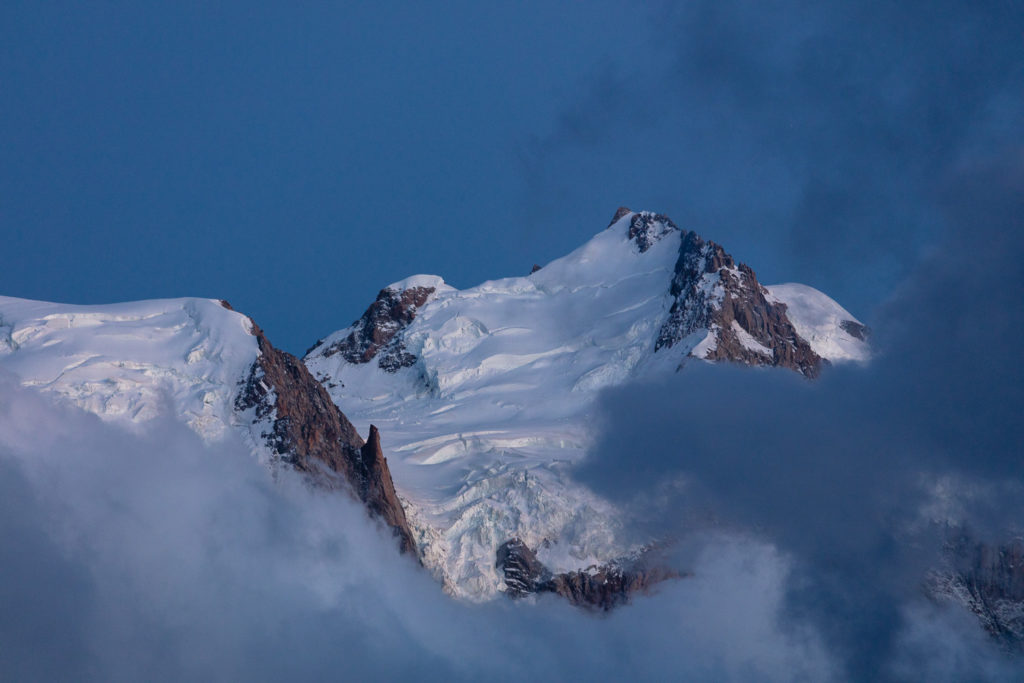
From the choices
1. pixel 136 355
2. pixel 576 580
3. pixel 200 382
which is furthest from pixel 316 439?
pixel 576 580

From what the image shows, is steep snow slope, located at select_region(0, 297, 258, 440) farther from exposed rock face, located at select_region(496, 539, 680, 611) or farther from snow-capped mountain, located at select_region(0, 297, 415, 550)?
exposed rock face, located at select_region(496, 539, 680, 611)

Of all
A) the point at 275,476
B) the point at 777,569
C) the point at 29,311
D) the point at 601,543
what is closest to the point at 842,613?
the point at 777,569

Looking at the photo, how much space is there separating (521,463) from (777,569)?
106ft

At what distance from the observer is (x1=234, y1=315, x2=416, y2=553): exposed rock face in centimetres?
17225

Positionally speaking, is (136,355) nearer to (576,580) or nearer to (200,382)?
(200,382)

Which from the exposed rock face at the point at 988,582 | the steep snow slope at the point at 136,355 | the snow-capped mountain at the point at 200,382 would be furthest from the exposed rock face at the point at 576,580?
the steep snow slope at the point at 136,355

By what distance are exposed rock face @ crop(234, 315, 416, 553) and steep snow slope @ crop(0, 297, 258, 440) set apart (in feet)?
9.53

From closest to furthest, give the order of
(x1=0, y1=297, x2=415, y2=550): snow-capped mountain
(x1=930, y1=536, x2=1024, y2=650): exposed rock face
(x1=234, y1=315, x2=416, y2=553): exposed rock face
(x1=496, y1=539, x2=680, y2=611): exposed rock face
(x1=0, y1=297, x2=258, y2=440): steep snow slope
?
(x1=930, y1=536, x2=1024, y2=650): exposed rock face
(x1=0, y1=297, x2=258, y2=440): steep snow slope
(x1=0, y1=297, x2=415, y2=550): snow-capped mountain
(x1=496, y1=539, x2=680, y2=611): exposed rock face
(x1=234, y1=315, x2=416, y2=553): exposed rock face

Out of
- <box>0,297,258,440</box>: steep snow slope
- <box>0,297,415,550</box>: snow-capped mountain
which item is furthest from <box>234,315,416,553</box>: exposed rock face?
<box>0,297,258,440</box>: steep snow slope

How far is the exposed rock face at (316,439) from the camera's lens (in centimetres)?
17225

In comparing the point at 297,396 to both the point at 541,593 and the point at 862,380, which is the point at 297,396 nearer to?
the point at 541,593

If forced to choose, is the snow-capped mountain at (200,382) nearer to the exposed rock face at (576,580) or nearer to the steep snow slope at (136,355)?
the steep snow slope at (136,355)

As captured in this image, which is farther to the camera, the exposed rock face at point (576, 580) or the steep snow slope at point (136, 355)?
the exposed rock face at point (576, 580)

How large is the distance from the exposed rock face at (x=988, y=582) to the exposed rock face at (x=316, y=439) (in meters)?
55.1
